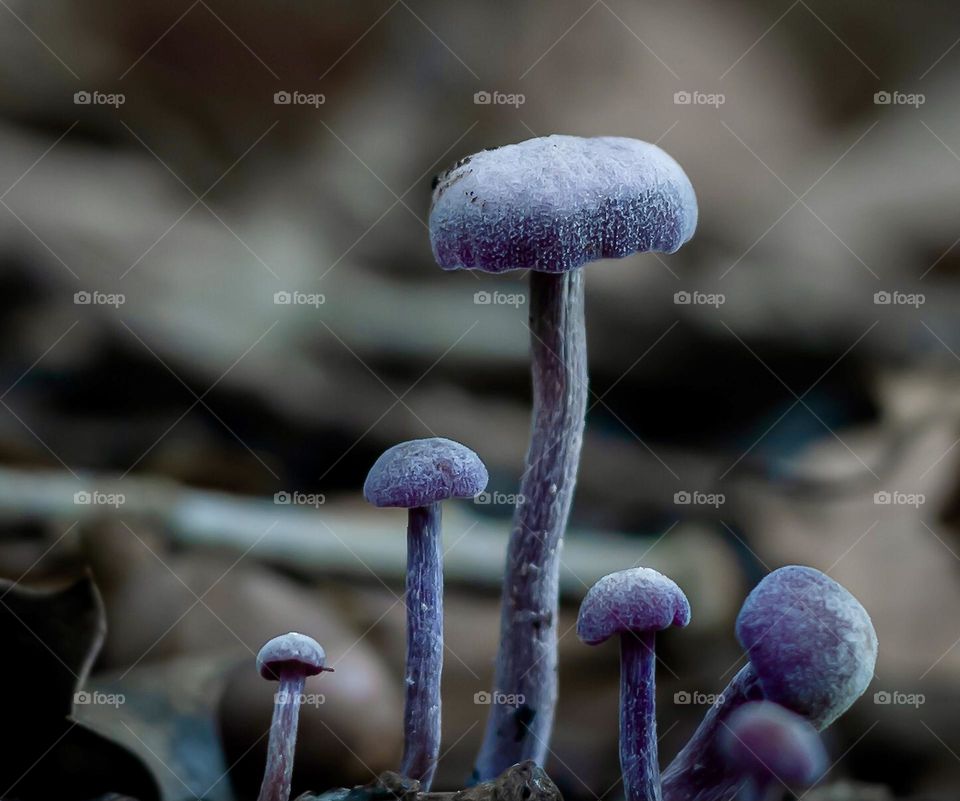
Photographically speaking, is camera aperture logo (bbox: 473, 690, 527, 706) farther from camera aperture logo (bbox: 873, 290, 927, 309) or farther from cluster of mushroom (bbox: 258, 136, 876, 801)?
camera aperture logo (bbox: 873, 290, 927, 309)

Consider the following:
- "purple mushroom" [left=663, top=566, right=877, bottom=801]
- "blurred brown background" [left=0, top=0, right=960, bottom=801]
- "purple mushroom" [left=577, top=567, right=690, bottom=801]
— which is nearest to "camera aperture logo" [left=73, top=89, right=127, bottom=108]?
"blurred brown background" [left=0, top=0, right=960, bottom=801]

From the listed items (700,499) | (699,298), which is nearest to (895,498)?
(700,499)

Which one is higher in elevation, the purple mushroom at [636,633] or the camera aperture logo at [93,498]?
the camera aperture logo at [93,498]

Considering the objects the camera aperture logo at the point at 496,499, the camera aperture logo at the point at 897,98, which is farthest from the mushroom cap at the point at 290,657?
the camera aperture logo at the point at 897,98

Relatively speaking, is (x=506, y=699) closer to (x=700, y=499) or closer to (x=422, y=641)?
(x=422, y=641)

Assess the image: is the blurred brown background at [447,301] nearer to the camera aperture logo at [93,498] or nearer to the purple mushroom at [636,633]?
the camera aperture logo at [93,498]
